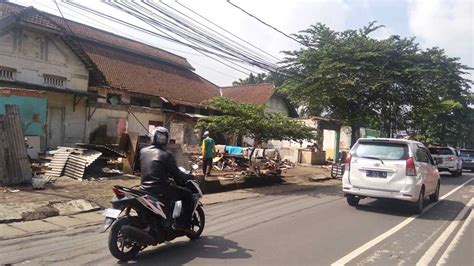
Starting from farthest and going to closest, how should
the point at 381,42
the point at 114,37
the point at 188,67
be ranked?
the point at 188,67 → the point at 114,37 → the point at 381,42

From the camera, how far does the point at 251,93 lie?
39.0 metres

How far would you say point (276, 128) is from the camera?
1456cm

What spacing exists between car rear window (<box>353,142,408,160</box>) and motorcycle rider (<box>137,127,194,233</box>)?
569 cm

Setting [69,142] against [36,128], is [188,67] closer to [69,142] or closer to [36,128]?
[69,142]

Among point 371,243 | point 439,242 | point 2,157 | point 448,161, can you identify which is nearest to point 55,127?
point 2,157

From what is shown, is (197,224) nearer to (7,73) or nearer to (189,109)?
(7,73)

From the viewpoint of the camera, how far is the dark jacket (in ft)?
20.5

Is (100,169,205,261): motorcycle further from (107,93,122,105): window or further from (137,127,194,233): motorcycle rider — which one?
(107,93,122,105): window


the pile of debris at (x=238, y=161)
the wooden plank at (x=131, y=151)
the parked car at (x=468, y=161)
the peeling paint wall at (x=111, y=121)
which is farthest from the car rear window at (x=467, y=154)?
the wooden plank at (x=131, y=151)

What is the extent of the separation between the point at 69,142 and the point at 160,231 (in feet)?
49.5

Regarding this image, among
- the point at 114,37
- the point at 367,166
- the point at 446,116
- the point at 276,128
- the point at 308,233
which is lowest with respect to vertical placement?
the point at 308,233

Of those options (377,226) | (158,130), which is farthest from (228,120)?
(158,130)

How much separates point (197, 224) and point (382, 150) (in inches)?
Result: 222

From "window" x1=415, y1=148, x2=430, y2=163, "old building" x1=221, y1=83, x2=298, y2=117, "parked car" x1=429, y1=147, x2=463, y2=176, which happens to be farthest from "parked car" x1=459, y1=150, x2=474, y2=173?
"window" x1=415, y1=148, x2=430, y2=163
